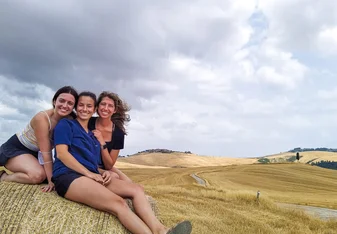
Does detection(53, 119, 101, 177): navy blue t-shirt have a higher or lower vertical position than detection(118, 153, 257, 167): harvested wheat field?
lower

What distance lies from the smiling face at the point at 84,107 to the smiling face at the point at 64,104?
106 mm

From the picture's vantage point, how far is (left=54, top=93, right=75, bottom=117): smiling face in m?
5.32

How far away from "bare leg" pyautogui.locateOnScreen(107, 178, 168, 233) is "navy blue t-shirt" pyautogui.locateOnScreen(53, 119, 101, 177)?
1.03ft

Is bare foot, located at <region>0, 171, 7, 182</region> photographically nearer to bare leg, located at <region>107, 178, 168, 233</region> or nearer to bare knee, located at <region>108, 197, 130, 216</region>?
bare leg, located at <region>107, 178, 168, 233</region>

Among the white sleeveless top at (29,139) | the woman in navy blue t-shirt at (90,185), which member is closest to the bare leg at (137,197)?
the woman in navy blue t-shirt at (90,185)

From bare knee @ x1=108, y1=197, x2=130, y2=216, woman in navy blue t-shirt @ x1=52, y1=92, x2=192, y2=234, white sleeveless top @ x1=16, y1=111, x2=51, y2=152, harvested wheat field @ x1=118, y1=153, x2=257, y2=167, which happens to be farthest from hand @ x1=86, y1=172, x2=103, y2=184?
harvested wheat field @ x1=118, y1=153, x2=257, y2=167

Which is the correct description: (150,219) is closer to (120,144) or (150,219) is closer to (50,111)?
(120,144)

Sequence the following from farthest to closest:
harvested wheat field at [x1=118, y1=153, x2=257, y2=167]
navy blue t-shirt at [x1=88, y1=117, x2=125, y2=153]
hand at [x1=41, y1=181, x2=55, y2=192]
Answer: harvested wheat field at [x1=118, y1=153, x2=257, y2=167]
navy blue t-shirt at [x1=88, y1=117, x2=125, y2=153]
hand at [x1=41, y1=181, x2=55, y2=192]

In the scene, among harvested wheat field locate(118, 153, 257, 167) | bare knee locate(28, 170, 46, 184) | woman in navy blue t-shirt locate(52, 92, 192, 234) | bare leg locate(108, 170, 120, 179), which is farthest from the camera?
harvested wheat field locate(118, 153, 257, 167)

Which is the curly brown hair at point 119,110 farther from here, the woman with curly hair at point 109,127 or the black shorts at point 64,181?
the black shorts at point 64,181

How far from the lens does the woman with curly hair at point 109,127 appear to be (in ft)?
18.3

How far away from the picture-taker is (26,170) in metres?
5.36

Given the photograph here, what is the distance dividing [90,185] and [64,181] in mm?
312

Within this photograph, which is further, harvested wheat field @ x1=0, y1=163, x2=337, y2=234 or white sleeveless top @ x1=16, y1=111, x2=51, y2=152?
white sleeveless top @ x1=16, y1=111, x2=51, y2=152
